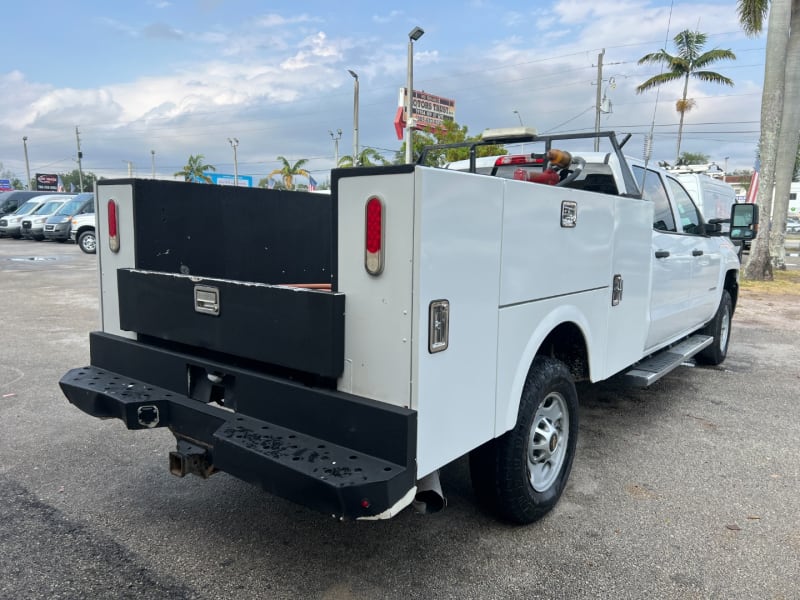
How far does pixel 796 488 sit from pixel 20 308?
10.4 metres

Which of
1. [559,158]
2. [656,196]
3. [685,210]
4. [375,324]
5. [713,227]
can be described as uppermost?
[559,158]

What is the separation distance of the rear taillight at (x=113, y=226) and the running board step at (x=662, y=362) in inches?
135

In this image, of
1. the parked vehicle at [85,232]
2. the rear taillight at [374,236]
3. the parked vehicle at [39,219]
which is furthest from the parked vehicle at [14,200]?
the rear taillight at [374,236]

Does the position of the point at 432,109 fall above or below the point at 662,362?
above

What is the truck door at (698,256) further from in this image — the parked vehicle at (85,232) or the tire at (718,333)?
the parked vehicle at (85,232)

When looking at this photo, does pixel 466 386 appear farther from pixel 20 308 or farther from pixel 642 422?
pixel 20 308

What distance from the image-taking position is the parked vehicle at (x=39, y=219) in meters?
25.2

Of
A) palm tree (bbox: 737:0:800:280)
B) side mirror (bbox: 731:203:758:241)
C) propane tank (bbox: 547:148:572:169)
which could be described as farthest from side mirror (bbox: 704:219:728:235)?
palm tree (bbox: 737:0:800:280)

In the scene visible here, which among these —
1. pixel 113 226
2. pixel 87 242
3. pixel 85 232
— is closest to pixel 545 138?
pixel 113 226

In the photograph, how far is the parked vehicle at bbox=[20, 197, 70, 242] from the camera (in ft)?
82.5

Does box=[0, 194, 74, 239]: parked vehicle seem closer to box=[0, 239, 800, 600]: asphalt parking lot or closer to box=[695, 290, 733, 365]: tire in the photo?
box=[0, 239, 800, 600]: asphalt parking lot

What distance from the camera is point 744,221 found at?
20.1 feet

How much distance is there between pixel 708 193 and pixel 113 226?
474 inches

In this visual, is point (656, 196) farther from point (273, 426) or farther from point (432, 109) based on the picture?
point (432, 109)
